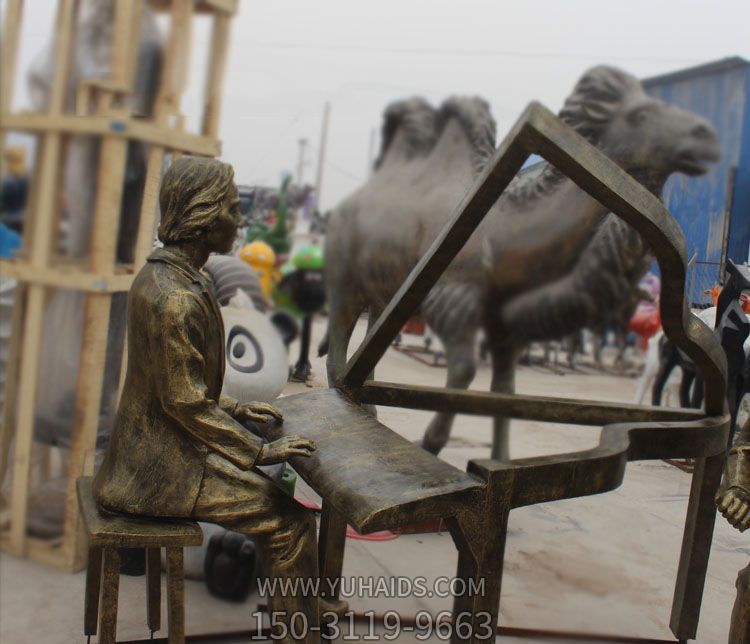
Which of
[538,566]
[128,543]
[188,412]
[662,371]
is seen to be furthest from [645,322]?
[128,543]

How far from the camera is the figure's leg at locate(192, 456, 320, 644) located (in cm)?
159

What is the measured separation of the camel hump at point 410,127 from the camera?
6.23ft

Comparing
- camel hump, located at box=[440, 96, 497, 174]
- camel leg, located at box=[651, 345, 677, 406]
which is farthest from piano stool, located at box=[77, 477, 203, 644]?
camel leg, located at box=[651, 345, 677, 406]

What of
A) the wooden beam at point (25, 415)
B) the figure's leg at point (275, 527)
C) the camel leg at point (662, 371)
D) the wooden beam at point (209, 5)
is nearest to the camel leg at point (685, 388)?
the camel leg at point (662, 371)

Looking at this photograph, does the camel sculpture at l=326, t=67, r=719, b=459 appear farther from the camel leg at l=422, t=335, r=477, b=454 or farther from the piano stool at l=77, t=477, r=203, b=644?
the piano stool at l=77, t=477, r=203, b=644

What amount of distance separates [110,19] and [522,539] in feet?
7.32

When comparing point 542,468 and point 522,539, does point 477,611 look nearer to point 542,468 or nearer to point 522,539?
point 542,468

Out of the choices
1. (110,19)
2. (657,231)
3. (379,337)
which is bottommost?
(379,337)

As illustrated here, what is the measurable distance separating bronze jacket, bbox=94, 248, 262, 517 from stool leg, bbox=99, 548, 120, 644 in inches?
4.5

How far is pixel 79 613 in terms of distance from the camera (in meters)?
2.14

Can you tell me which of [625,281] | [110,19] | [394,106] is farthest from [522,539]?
[110,19]

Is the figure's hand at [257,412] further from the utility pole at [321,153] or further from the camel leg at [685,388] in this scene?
the camel leg at [685,388]

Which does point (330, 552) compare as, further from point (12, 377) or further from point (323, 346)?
point (12, 377)

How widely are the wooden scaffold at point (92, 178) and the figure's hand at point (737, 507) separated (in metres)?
1.73
